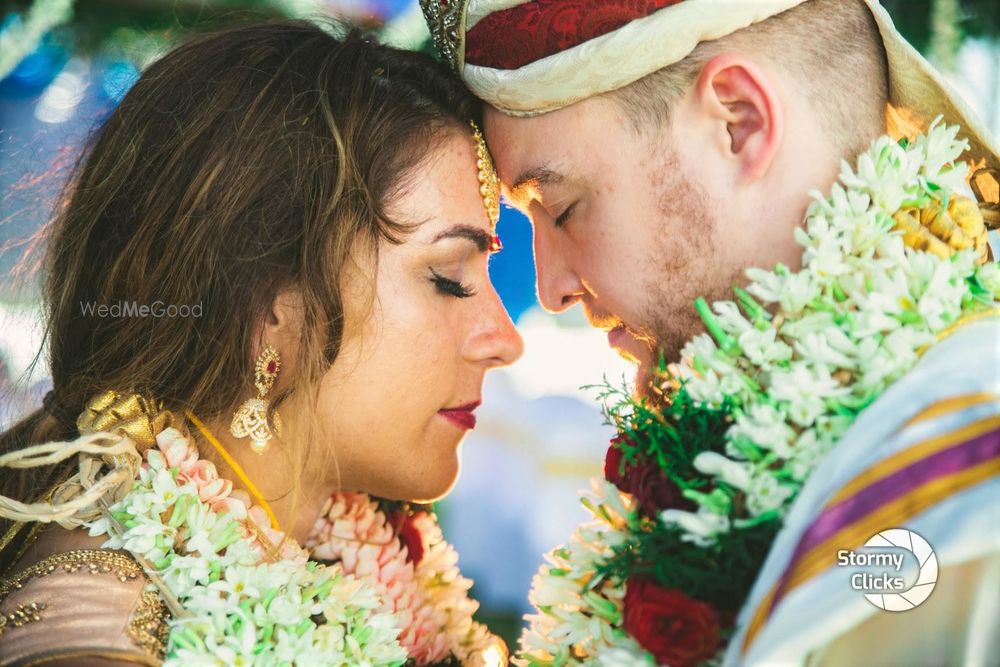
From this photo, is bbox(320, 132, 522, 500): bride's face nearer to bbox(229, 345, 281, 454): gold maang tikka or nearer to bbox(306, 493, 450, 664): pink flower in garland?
bbox(229, 345, 281, 454): gold maang tikka

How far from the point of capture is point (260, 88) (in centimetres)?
241

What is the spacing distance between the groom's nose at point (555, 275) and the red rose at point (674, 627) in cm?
101

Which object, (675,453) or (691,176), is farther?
(691,176)

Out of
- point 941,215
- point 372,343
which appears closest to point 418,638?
point 372,343

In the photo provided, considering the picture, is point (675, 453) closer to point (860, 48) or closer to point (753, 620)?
point (753, 620)

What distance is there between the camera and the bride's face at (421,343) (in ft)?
7.81

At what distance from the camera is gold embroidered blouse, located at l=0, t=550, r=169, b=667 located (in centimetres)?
181

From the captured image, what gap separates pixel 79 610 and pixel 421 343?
101 cm

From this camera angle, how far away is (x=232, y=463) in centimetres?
233

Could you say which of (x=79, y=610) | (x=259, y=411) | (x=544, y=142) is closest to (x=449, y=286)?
(x=544, y=142)

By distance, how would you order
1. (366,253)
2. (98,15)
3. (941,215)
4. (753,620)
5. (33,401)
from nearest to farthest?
(753,620)
(941,215)
(366,253)
(33,401)
(98,15)

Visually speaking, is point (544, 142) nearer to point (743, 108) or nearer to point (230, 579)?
point (743, 108)

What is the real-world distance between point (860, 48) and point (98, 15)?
3.93 m

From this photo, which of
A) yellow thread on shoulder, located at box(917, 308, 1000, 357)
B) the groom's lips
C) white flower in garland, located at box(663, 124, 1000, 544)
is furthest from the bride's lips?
yellow thread on shoulder, located at box(917, 308, 1000, 357)
